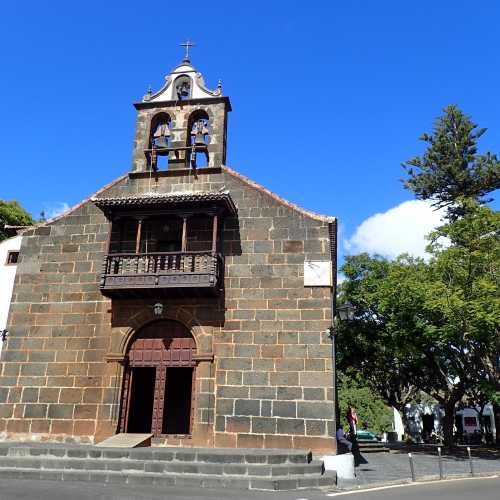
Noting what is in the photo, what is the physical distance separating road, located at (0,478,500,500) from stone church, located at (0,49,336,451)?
2.92 meters

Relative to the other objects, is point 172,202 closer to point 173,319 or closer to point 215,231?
point 215,231

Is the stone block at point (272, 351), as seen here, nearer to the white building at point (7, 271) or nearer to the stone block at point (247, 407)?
the stone block at point (247, 407)

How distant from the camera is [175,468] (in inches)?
397

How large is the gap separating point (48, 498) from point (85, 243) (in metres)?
8.43

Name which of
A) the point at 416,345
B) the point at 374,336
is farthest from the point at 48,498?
the point at 374,336

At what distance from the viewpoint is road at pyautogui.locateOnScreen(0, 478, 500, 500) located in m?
8.23

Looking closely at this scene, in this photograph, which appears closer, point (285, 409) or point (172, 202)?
point (285, 409)

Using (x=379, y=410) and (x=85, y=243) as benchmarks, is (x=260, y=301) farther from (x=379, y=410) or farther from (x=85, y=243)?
(x=379, y=410)

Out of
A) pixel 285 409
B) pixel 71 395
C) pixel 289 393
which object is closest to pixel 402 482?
pixel 285 409

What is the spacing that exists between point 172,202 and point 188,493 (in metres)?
7.71

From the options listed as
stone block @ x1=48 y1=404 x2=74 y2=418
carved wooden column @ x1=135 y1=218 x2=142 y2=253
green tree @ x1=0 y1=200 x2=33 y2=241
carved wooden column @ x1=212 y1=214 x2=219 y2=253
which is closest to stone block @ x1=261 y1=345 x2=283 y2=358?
carved wooden column @ x1=212 y1=214 x2=219 y2=253

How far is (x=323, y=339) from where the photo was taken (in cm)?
1286

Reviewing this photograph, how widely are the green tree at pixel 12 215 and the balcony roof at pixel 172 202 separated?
18609 millimetres

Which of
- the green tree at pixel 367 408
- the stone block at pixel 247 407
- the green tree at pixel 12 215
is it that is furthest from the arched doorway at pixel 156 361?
the green tree at pixel 367 408
